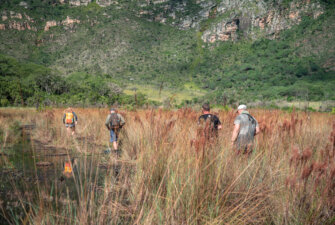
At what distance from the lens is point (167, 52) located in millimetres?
97312

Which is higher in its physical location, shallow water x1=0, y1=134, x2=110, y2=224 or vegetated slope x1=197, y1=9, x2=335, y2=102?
vegetated slope x1=197, y1=9, x2=335, y2=102

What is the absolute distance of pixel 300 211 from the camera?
2279 millimetres

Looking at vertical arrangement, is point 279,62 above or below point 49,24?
below

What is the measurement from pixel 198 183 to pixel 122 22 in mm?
117923

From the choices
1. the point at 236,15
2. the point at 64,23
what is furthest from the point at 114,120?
the point at 236,15

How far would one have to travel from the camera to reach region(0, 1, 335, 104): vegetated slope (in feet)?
258

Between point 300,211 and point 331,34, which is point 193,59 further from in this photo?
point 300,211

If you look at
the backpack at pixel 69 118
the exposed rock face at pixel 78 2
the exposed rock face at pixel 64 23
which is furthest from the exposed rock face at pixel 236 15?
the backpack at pixel 69 118

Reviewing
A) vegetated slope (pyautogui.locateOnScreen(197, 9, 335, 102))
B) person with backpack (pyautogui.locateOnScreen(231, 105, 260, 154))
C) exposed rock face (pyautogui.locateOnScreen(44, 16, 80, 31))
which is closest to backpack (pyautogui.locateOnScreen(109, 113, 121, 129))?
person with backpack (pyautogui.locateOnScreen(231, 105, 260, 154))

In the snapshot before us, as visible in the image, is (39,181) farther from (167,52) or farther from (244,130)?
(167,52)

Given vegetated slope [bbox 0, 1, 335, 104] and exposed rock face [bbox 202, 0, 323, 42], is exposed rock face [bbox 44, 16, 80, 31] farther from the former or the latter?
exposed rock face [bbox 202, 0, 323, 42]

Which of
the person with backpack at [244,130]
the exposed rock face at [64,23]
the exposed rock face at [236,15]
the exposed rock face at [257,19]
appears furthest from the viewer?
the exposed rock face at [64,23]

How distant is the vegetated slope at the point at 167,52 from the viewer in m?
78.8

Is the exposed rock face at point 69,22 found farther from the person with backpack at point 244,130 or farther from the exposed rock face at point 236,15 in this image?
the person with backpack at point 244,130
